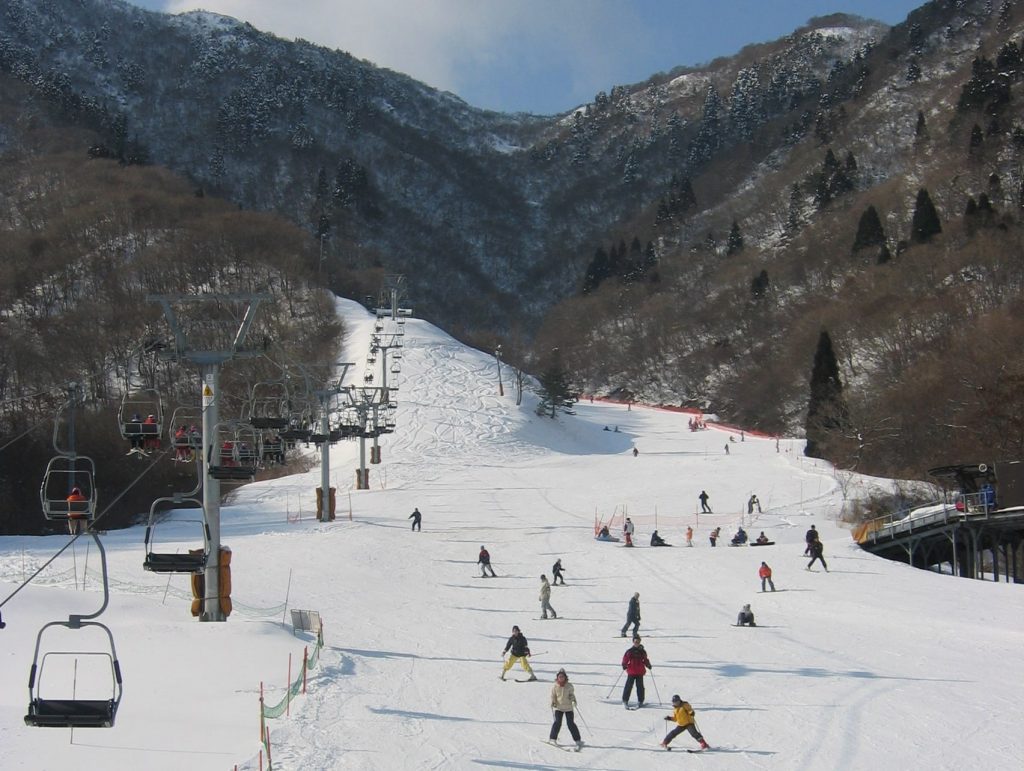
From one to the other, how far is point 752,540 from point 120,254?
7921cm

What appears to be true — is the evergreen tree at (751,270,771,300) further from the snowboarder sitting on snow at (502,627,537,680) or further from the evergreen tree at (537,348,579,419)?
the snowboarder sitting on snow at (502,627,537,680)

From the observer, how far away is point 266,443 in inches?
931

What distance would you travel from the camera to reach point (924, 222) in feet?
289

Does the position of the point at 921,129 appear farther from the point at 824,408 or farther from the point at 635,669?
the point at 635,669

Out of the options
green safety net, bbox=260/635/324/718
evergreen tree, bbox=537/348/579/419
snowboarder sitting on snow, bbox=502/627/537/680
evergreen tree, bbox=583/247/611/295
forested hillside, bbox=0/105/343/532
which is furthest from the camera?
evergreen tree, bbox=583/247/611/295

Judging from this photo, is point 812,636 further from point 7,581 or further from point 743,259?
point 743,259

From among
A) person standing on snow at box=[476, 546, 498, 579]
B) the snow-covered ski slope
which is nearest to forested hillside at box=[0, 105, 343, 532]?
the snow-covered ski slope

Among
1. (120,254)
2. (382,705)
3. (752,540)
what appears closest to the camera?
(382,705)

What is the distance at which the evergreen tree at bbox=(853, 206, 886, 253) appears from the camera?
96500 millimetres

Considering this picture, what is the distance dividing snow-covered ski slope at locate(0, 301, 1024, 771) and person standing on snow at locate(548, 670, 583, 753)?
279 mm

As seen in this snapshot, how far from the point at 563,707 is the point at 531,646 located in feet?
22.5

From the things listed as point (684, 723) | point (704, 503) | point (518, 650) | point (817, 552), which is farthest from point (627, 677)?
point (704, 503)

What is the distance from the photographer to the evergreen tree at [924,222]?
87.1 m

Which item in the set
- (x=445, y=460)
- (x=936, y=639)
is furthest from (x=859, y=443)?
(x=936, y=639)
